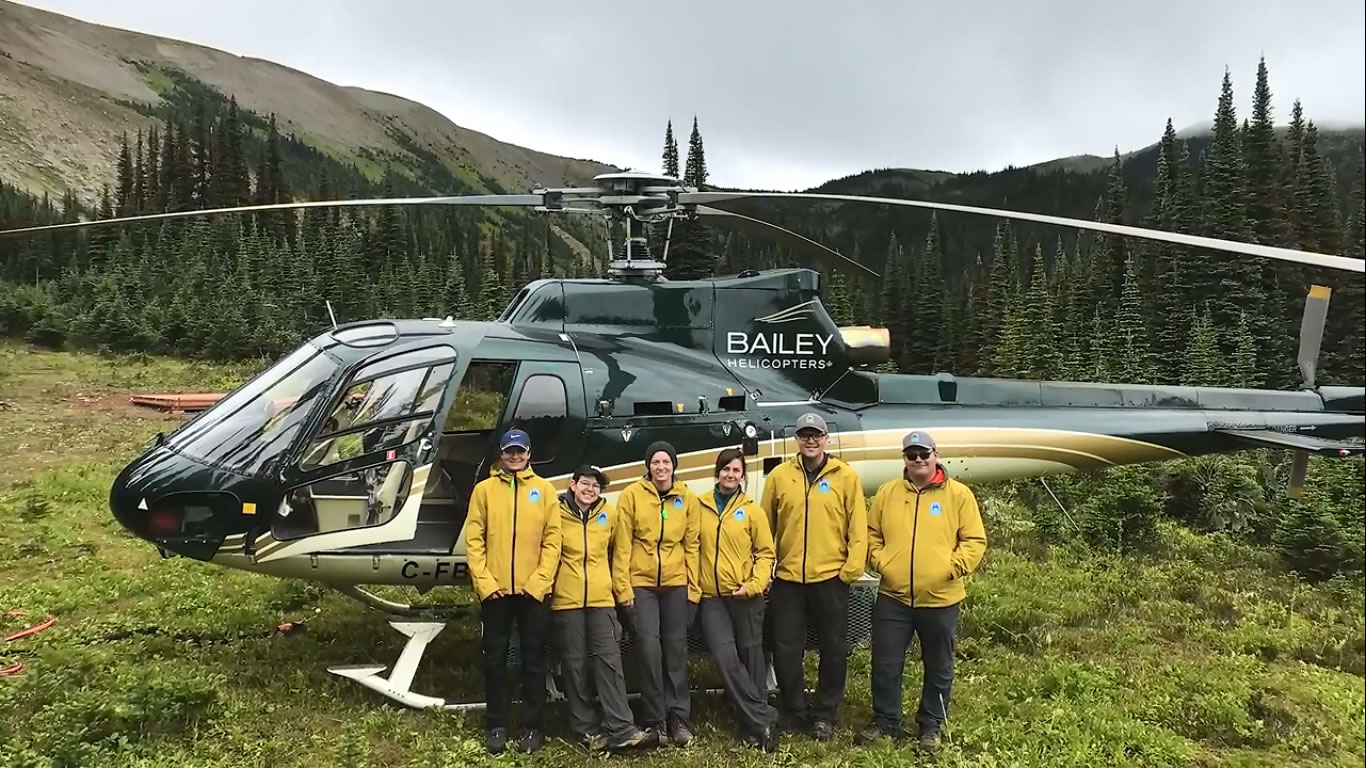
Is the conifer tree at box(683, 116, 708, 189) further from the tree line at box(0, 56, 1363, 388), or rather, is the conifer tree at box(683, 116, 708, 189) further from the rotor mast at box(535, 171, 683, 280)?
the rotor mast at box(535, 171, 683, 280)

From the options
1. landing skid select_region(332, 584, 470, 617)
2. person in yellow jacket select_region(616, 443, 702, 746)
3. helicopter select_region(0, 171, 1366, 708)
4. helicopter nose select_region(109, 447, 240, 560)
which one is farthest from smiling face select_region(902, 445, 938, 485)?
helicopter nose select_region(109, 447, 240, 560)

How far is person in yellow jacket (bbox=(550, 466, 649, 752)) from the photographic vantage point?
520cm

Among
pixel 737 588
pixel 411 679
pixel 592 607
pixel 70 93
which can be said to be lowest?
pixel 411 679

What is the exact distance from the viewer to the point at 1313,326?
7.06 meters

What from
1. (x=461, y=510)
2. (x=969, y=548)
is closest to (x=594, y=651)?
(x=461, y=510)

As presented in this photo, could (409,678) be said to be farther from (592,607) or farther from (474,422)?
(474,422)

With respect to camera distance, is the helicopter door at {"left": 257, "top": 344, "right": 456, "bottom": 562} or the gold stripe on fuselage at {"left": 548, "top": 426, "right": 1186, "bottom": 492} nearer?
the helicopter door at {"left": 257, "top": 344, "right": 456, "bottom": 562}

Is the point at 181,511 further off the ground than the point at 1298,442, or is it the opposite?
the point at 1298,442

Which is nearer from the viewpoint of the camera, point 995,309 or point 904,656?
point 904,656

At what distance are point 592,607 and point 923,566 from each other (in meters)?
2.15

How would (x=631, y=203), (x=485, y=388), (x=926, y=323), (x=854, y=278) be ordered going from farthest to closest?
(x=926, y=323), (x=854, y=278), (x=631, y=203), (x=485, y=388)

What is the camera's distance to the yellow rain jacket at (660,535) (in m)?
5.28

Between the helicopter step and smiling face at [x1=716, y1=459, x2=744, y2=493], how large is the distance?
1.91 m

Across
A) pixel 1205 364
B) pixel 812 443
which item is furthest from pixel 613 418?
pixel 1205 364
